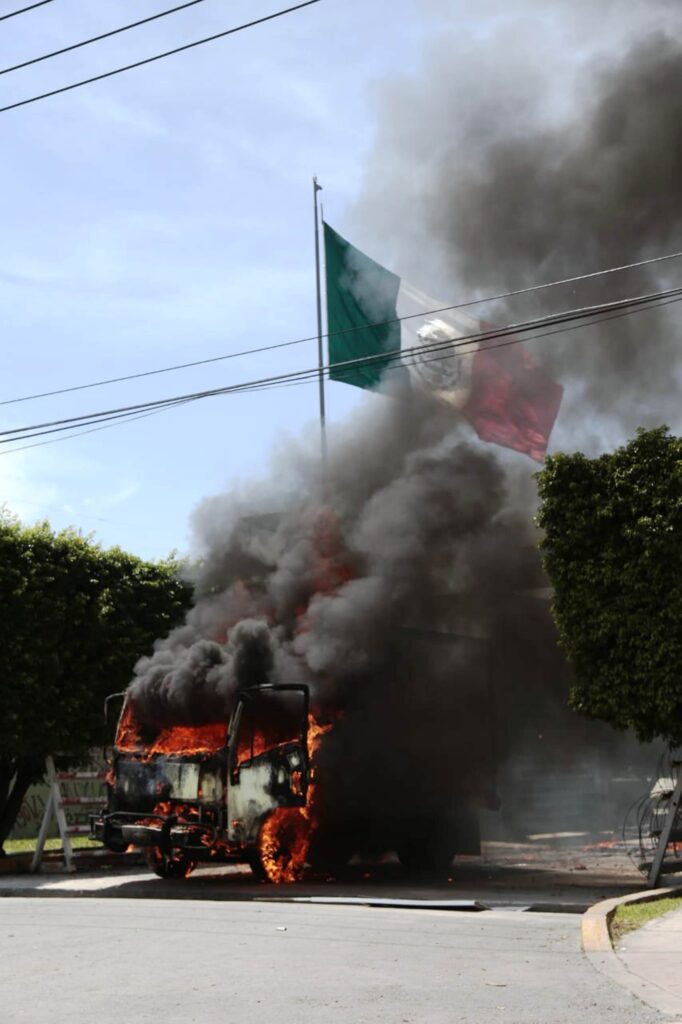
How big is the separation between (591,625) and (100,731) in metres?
9.61

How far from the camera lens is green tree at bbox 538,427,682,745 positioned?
14945 mm

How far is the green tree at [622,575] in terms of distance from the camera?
14945 mm

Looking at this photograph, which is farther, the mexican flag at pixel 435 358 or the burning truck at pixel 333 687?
the mexican flag at pixel 435 358

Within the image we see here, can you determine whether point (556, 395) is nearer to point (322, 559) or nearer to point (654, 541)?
point (322, 559)

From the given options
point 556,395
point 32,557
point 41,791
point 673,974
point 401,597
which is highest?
point 556,395

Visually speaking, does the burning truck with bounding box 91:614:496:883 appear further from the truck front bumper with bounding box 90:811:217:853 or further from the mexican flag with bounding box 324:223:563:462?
the mexican flag with bounding box 324:223:563:462

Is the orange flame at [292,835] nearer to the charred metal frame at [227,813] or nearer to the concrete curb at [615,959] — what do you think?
the charred metal frame at [227,813]

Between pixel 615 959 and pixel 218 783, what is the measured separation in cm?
Result: 723

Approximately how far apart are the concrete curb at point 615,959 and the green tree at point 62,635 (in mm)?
10817

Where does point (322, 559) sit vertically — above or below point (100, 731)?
above

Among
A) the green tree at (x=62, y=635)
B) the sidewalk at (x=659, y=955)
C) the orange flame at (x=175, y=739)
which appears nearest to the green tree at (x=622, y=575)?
the sidewalk at (x=659, y=955)

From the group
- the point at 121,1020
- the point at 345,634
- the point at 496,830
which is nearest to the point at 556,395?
the point at 345,634

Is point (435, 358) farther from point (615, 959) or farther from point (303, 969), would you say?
point (303, 969)

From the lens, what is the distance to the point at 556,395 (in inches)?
823
